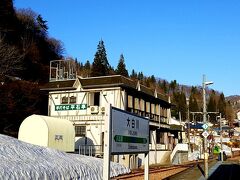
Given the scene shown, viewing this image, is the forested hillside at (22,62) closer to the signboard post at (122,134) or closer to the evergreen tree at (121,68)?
the evergreen tree at (121,68)

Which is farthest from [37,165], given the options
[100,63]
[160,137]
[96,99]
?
[100,63]

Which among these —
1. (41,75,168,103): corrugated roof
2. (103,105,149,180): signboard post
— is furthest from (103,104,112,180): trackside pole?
(41,75,168,103): corrugated roof

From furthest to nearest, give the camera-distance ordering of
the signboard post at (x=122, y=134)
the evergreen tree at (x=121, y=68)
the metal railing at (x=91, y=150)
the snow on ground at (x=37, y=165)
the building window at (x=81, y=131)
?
the evergreen tree at (x=121, y=68), the building window at (x=81, y=131), the metal railing at (x=91, y=150), the snow on ground at (x=37, y=165), the signboard post at (x=122, y=134)

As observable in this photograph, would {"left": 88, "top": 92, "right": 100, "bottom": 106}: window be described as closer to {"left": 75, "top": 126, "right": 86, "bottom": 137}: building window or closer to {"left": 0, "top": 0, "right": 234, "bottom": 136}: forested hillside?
{"left": 75, "top": 126, "right": 86, "bottom": 137}: building window

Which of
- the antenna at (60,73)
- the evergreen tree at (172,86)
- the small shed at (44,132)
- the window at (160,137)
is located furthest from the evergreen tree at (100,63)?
the evergreen tree at (172,86)

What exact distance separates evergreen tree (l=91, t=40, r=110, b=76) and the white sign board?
77177 millimetres

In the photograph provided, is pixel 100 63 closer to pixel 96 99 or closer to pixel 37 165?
pixel 96 99

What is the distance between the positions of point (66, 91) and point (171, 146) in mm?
18291

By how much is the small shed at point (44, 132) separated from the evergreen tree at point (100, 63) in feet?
196

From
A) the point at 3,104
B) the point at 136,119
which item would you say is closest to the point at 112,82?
the point at 3,104

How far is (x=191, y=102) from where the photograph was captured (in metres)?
152

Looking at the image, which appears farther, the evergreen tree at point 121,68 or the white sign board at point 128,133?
the evergreen tree at point 121,68

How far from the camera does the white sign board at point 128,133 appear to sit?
9688 mm

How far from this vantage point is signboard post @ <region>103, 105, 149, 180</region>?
913 cm
